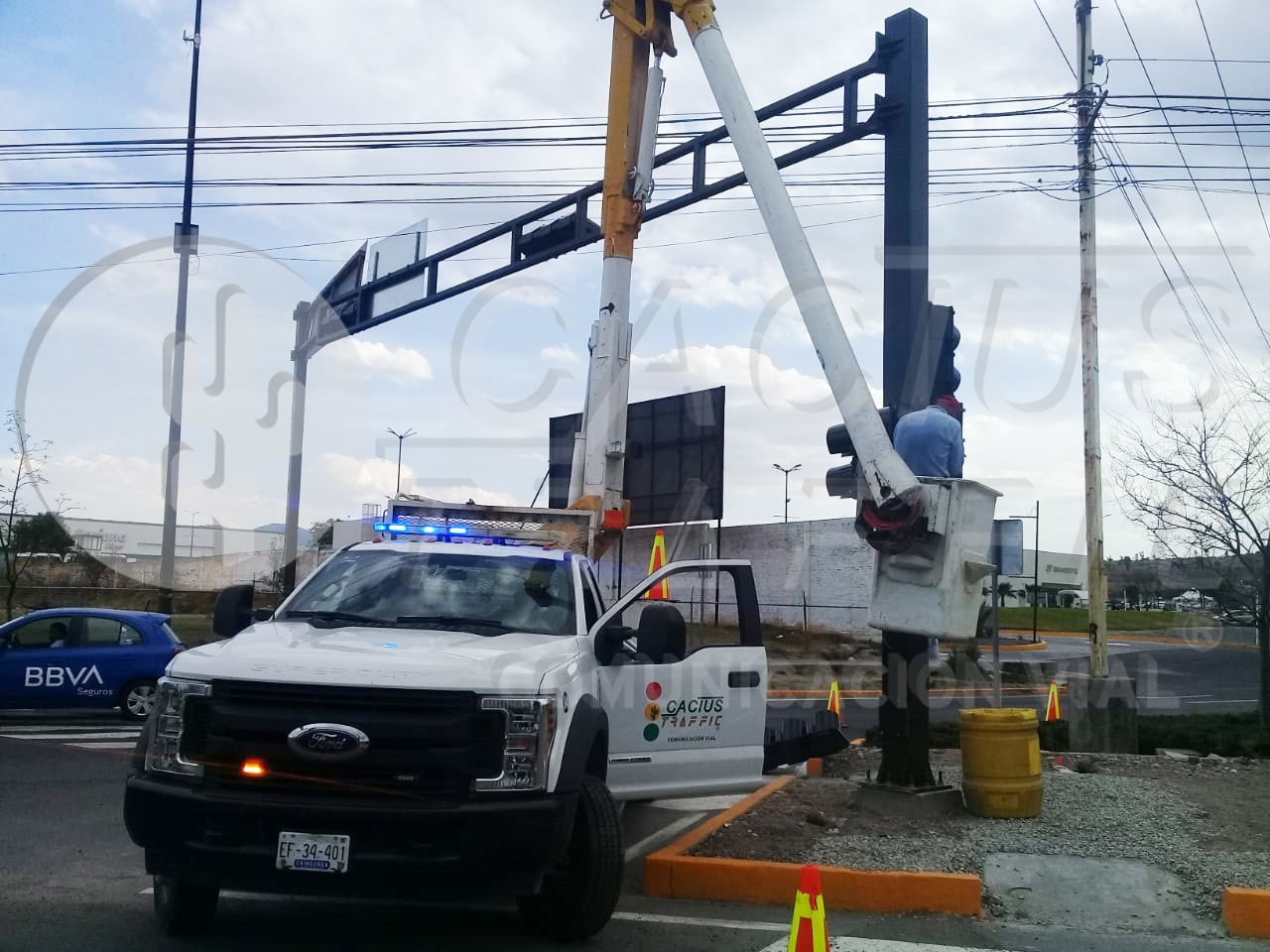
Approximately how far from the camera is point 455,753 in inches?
201

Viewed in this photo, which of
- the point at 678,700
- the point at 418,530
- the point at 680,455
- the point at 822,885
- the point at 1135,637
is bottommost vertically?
the point at 822,885

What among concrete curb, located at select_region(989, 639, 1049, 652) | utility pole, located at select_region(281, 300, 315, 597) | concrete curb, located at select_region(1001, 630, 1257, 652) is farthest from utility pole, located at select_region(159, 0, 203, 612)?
concrete curb, located at select_region(1001, 630, 1257, 652)

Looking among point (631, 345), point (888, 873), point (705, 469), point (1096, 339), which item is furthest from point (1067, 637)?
point (888, 873)

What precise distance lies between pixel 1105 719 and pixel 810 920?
10.3 meters

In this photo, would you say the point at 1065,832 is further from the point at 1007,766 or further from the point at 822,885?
the point at 822,885

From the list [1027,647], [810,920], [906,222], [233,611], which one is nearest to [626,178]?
[906,222]

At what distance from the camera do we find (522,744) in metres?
5.16

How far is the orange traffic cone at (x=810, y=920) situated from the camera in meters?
4.30

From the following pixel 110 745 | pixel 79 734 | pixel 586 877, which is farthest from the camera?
pixel 79 734

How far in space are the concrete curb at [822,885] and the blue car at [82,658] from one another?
388 inches

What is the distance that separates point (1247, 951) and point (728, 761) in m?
3.05

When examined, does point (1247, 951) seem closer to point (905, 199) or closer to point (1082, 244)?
point (905, 199)

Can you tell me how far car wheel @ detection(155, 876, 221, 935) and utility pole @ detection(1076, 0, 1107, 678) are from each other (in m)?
13.6

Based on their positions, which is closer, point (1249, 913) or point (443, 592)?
point (1249, 913)
